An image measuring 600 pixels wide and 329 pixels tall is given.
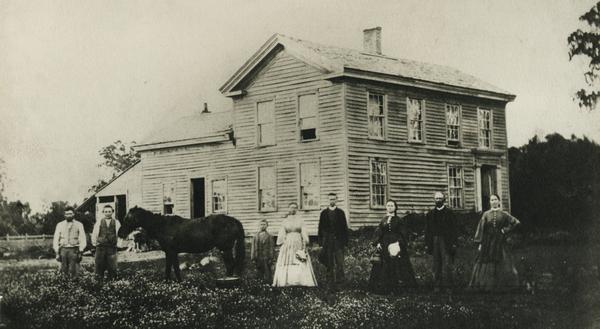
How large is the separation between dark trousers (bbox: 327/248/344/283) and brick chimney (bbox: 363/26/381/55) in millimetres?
11798

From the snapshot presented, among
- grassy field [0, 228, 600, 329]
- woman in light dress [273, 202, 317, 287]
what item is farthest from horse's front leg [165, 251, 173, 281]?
woman in light dress [273, 202, 317, 287]

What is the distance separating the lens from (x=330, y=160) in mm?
21156

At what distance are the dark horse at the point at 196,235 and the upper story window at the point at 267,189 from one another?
850cm

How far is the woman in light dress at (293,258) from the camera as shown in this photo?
45.9ft

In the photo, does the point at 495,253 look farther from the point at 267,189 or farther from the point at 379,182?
the point at 267,189

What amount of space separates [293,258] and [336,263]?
0.89 metres

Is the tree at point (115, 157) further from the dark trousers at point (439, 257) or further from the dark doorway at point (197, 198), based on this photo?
the dark trousers at point (439, 257)

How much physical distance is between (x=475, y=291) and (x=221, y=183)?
13200 millimetres

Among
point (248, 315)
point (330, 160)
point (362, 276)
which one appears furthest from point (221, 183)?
point (248, 315)

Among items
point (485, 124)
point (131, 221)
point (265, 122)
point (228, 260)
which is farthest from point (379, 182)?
point (131, 221)

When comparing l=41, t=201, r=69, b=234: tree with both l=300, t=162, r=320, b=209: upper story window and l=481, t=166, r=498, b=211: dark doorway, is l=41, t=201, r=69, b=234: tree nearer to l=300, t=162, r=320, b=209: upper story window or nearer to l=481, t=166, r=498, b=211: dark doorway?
l=300, t=162, r=320, b=209: upper story window

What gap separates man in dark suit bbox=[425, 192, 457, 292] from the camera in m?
13.5

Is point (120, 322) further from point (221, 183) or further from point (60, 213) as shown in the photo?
point (221, 183)

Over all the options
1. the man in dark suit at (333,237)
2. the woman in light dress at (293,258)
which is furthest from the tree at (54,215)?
the man in dark suit at (333,237)
